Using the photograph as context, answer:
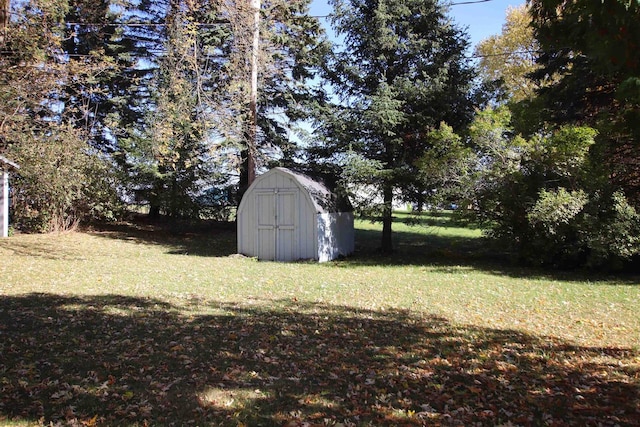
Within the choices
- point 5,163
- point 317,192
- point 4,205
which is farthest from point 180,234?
point 317,192

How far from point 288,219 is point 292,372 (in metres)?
10.7

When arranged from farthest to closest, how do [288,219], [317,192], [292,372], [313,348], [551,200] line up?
[317,192] < [288,219] < [551,200] < [313,348] < [292,372]

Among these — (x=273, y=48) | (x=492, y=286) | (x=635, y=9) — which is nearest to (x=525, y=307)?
(x=492, y=286)

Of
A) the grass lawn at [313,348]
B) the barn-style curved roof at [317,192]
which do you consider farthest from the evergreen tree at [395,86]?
the grass lawn at [313,348]

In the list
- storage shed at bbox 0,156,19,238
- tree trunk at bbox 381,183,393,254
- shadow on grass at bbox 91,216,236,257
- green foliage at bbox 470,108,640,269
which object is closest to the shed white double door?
shadow on grass at bbox 91,216,236,257

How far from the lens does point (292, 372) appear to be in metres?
5.05

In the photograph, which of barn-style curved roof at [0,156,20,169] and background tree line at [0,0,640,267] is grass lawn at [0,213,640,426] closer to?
background tree line at [0,0,640,267]

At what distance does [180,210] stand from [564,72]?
55.8ft

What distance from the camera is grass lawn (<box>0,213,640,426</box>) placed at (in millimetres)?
4117

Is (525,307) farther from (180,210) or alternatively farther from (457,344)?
(180,210)

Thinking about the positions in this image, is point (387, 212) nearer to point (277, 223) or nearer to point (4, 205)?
point (277, 223)

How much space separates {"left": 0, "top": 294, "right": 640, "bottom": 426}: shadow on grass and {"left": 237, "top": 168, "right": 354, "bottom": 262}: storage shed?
307 inches

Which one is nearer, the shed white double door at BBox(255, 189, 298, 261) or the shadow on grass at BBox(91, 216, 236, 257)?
the shed white double door at BBox(255, 189, 298, 261)

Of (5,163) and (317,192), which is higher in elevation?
(5,163)
